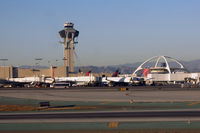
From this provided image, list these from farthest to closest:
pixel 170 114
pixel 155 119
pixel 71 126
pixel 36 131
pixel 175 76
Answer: pixel 175 76 < pixel 170 114 < pixel 155 119 < pixel 71 126 < pixel 36 131

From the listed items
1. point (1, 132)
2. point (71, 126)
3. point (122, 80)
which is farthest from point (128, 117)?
point (122, 80)

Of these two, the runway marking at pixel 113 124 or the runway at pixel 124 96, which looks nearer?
the runway marking at pixel 113 124

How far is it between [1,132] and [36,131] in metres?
2.89

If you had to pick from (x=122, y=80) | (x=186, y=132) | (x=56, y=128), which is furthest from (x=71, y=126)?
(x=122, y=80)

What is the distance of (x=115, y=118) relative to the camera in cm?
3078

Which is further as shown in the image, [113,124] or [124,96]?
[124,96]

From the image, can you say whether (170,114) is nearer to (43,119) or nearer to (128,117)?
(128,117)

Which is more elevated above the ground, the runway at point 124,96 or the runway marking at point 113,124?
the runway at point 124,96

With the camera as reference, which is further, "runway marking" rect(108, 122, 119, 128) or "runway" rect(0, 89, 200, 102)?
"runway" rect(0, 89, 200, 102)

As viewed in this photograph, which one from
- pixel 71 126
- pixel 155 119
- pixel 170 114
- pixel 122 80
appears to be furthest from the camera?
pixel 122 80

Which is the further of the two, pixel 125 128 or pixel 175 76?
pixel 175 76

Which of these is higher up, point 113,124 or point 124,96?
point 124,96

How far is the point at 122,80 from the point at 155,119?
365ft

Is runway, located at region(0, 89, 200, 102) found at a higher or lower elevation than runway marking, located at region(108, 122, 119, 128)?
higher
